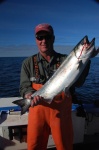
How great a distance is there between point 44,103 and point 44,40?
3.40ft

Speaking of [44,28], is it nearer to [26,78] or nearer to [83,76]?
[26,78]

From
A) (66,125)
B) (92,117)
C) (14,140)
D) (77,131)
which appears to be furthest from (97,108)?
(14,140)

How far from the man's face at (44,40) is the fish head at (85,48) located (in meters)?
0.61

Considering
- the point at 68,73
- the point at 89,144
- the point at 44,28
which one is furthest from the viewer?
the point at 89,144

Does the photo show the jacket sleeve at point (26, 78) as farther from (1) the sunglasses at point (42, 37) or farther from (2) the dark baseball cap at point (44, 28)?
(2) the dark baseball cap at point (44, 28)

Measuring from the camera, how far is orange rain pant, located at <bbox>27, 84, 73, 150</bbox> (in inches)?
137

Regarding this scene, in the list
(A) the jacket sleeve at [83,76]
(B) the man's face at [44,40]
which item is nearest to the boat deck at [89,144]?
(A) the jacket sleeve at [83,76]

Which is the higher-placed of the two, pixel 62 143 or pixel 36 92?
pixel 36 92

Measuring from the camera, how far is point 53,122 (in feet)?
11.4

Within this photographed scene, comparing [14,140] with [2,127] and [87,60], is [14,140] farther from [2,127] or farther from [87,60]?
[87,60]

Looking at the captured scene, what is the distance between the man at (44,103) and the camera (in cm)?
349

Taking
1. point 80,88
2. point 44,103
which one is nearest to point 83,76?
point 44,103

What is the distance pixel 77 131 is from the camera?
15.3 ft

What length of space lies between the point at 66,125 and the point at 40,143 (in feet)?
1.83
